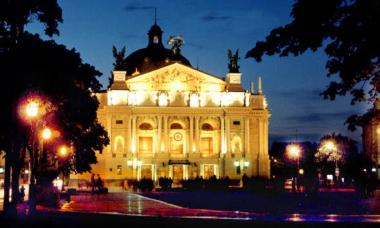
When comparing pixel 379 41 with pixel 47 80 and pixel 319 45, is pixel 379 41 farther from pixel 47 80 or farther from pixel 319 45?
pixel 47 80

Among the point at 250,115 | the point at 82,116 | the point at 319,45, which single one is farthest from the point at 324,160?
the point at 319,45

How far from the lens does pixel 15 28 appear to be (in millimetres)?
32781

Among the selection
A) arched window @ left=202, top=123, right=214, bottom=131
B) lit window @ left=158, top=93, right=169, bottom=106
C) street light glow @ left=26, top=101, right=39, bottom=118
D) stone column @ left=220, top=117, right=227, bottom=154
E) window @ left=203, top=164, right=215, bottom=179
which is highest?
lit window @ left=158, top=93, right=169, bottom=106

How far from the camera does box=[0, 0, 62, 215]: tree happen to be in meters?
32.0

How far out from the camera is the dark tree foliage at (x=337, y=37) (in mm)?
16531

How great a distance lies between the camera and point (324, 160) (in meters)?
138

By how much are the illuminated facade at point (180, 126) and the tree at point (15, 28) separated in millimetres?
72414

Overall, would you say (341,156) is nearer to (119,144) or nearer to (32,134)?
(119,144)

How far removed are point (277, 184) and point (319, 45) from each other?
5439cm

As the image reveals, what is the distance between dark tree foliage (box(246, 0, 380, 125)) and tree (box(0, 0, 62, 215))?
17149mm

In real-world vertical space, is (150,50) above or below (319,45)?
above

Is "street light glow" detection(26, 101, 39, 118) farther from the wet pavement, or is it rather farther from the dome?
the dome

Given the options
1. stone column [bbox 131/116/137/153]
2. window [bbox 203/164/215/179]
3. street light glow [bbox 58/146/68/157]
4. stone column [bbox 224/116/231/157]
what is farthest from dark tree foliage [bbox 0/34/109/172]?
stone column [bbox 224/116/231/157]

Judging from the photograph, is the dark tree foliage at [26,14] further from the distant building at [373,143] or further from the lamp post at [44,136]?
the distant building at [373,143]
